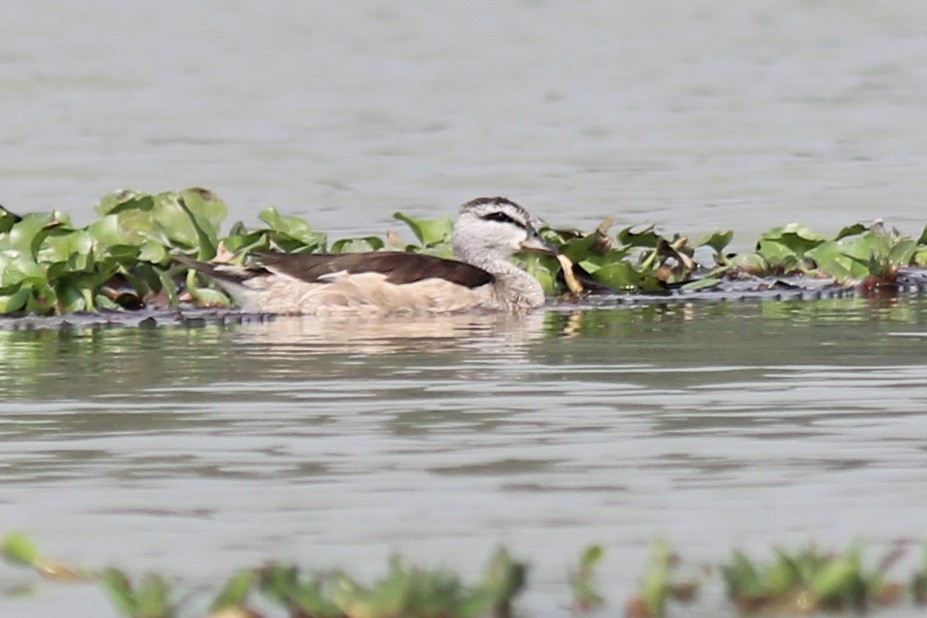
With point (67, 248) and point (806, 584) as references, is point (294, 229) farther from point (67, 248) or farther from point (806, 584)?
point (806, 584)

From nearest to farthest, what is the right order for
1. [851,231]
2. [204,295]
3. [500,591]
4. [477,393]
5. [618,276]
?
1. [500,591]
2. [477,393]
3. [204,295]
4. [618,276]
5. [851,231]

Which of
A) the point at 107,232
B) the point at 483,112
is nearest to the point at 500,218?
the point at 107,232

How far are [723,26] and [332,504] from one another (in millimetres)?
42590

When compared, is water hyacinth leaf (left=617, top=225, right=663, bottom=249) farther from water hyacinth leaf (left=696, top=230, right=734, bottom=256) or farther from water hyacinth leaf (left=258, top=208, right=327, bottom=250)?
water hyacinth leaf (left=258, top=208, right=327, bottom=250)

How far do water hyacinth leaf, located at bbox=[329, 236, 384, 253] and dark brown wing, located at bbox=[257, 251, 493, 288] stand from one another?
125cm

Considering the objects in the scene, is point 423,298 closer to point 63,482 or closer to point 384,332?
point 384,332

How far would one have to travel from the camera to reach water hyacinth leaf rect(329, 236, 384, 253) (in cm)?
1883

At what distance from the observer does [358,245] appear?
18844mm

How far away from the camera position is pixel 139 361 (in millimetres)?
13492

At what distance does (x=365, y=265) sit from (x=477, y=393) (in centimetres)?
555

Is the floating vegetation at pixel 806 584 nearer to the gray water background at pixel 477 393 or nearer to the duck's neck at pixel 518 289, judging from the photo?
the gray water background at pixel 477 393

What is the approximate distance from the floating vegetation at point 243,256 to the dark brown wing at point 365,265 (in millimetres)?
417

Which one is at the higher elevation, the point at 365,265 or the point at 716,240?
the point at 716,240

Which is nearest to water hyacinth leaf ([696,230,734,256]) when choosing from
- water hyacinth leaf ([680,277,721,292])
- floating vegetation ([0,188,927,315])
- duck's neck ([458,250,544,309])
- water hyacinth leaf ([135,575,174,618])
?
floating vegetation ([0,188,927,315])
